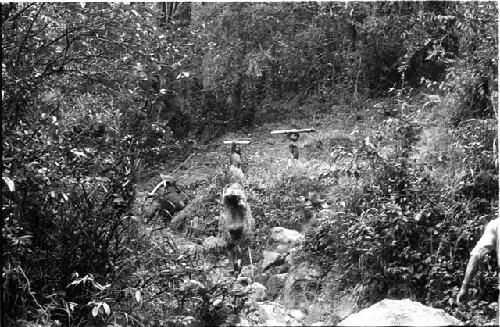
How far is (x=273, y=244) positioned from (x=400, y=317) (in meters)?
1.11

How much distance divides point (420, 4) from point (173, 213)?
2064 mm

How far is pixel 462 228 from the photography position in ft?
10.3

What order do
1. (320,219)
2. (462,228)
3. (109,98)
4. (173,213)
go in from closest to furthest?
(462,228)
(320,219)
(173,213)
(109,98)

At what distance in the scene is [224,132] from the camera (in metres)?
3.56

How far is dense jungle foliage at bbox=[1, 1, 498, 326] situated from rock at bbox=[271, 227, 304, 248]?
0.06 m

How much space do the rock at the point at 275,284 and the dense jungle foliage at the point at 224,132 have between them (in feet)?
0.65

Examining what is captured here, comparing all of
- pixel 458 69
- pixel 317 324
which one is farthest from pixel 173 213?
pixel 458 69

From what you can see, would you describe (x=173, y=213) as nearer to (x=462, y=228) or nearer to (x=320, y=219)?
(x=320, y=219)

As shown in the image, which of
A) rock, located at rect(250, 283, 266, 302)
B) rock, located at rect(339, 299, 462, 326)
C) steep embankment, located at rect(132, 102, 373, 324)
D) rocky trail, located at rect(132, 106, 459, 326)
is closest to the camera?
rock, located at rect(339, 299, 462, 326)

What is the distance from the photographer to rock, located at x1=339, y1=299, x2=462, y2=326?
232 cm

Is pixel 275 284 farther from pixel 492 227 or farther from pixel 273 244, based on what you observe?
pixel 492 227

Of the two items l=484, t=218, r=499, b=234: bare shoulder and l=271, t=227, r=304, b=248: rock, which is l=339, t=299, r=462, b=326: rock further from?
l=271, t=227, r=304, b=248: rock

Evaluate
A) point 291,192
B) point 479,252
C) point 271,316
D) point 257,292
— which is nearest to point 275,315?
point 271,316

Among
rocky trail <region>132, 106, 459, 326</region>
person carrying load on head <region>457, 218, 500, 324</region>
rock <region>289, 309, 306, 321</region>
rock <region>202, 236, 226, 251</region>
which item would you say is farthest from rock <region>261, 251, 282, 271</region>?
person carrying load on head <region>457, 218, 500, 324</region>
